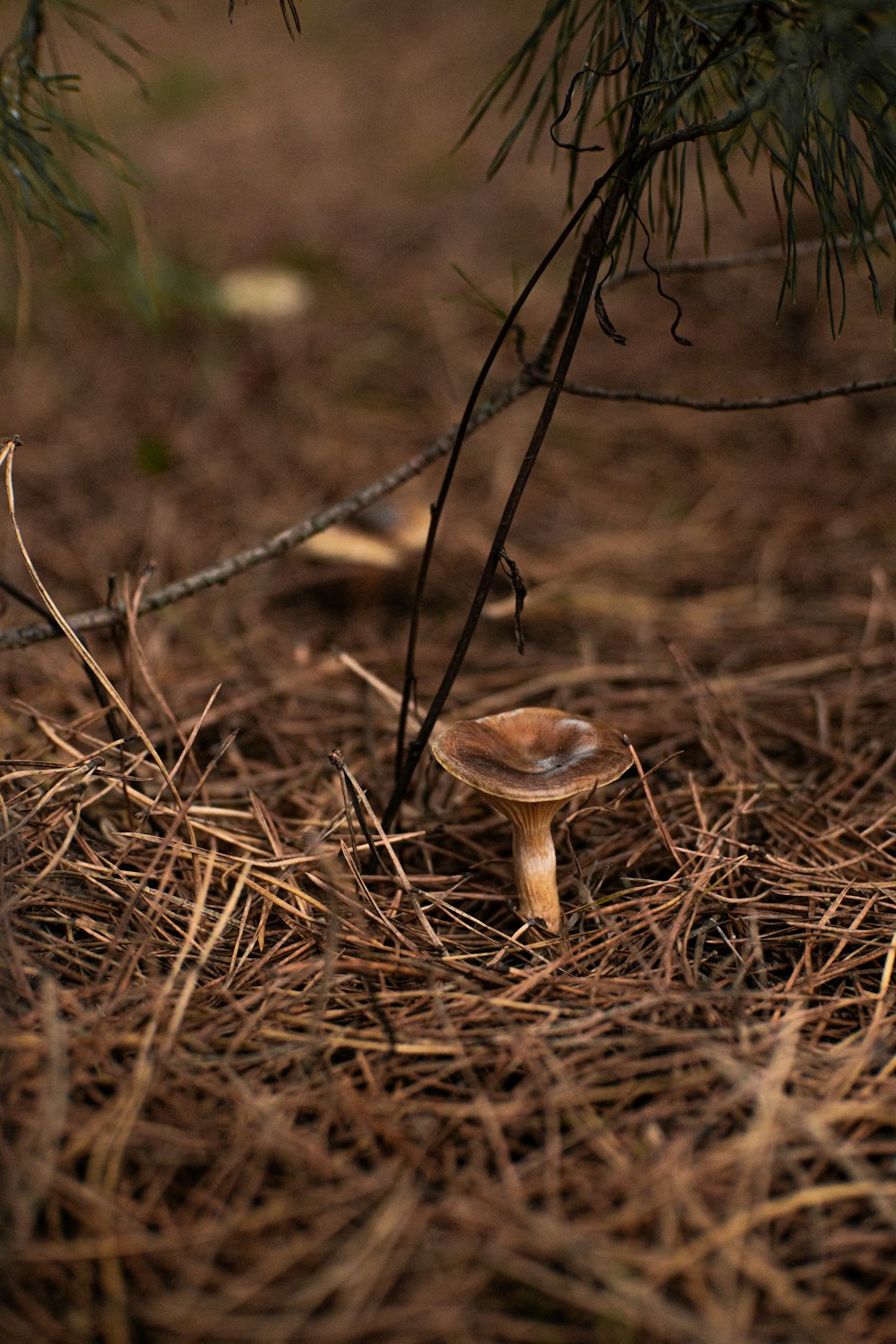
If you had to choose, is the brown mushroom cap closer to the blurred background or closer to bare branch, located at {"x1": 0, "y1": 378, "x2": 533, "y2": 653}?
bare branch, located at {"x1": 0, "y1": 378, "x2": 533, "y2": 653}

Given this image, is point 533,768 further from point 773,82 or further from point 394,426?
point 394,426

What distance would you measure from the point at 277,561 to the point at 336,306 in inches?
88.4

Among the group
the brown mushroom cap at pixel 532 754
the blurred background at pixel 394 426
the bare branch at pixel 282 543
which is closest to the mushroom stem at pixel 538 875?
the brown mushroom cap at pixel 532 754

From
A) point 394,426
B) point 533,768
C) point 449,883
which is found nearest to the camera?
point 533,768

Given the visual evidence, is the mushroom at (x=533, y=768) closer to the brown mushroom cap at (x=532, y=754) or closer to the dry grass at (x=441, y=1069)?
the brown mushroom cap at (x=532, y=754)

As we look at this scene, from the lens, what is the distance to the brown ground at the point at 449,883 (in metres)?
1.16

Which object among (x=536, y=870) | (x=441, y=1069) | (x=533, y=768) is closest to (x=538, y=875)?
(x=536, y=870)

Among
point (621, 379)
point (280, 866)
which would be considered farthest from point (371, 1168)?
point (621, 379)

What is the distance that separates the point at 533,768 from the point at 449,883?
344 millimetres

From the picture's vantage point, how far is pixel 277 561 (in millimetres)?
3600

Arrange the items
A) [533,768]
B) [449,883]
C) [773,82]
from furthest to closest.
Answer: [449,883] → [533,768] → [773,82]

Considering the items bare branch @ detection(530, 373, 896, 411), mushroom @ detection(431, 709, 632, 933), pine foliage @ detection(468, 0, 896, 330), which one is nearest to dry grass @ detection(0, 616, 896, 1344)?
mushroom @ detection(431, 709, 632, 933)

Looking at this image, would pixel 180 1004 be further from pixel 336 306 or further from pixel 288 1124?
pixel 336 306

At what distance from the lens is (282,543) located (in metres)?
2.08
